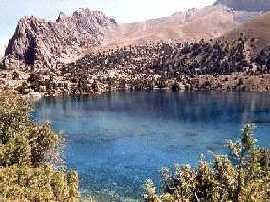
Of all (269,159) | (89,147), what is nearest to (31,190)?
(269,159)

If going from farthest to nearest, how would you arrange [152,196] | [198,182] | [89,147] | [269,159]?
[89,147]
[269,159]
[198,182]
[152,196]

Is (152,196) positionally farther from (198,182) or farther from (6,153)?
(6,153)

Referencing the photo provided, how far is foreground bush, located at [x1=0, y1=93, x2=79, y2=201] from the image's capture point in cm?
6644

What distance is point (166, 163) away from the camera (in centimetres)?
15662

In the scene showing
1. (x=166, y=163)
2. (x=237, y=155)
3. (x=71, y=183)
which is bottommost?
(x=166, y=163)

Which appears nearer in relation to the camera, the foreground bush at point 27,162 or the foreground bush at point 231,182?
the foreground bush at point 231,182

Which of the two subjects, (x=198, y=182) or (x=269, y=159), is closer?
(x=198, y=182)

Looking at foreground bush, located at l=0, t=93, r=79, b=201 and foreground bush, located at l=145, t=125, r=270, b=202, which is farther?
foreground bush, located at l=0, t=93, r=79, b=201

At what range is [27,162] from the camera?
9612 centimetres

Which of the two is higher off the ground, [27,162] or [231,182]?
[231,182]

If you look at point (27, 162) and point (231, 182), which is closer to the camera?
point (231, 182)

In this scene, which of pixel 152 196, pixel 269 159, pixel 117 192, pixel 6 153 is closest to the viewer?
pixel 152 196

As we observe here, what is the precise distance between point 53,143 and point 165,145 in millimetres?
Answer: 82523

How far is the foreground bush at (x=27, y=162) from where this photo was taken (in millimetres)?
66438
